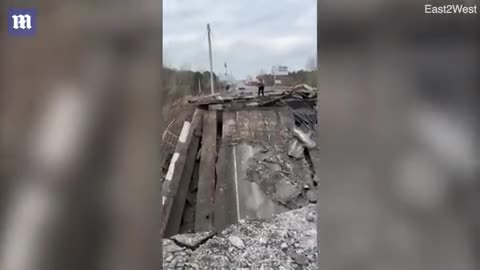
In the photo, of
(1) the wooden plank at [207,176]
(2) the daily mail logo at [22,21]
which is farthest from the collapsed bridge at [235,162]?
(2) the daily mail logo at [22,21]

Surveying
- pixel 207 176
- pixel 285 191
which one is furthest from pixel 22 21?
pixel 285 191

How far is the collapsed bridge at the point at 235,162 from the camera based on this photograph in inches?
38.9

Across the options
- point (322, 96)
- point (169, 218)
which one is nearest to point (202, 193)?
point (169, 218)

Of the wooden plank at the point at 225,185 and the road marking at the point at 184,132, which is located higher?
the road marking at the point at 184,132

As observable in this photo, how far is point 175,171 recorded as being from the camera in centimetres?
100

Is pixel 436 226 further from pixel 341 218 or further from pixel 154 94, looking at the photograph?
pixel 154 94

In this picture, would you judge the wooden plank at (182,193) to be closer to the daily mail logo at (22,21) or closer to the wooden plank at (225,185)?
the wooden plank at (225,185)

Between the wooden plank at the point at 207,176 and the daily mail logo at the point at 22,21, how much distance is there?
1.52 ft

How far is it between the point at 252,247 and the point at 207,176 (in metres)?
0.21

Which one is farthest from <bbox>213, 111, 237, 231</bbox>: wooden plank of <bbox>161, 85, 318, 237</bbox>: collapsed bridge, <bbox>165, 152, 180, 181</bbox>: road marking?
<bbox>165, 152, 180, 181</bbox>: road marking

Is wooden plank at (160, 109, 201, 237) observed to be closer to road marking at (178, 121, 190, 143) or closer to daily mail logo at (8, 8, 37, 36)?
road marking at (178, 121, 190, 143)

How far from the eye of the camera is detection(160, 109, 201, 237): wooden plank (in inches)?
38.7

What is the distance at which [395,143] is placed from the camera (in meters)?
0.93

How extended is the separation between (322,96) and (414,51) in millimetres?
231
